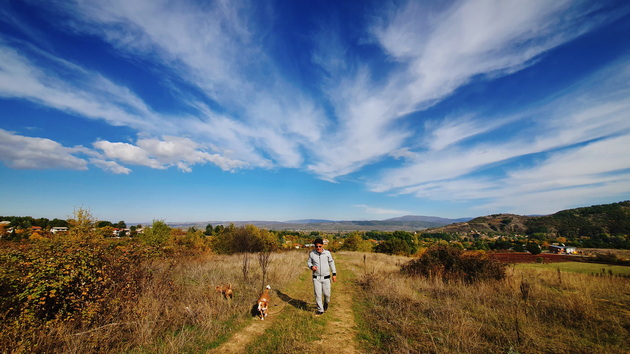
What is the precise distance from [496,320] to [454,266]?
22.7 ft

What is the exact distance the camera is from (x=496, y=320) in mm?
6051

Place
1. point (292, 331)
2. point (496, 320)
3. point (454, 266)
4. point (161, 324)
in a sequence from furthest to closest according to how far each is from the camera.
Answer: point (454, 266) < point (496, 320) < point (292, 331) < point (161, 324)

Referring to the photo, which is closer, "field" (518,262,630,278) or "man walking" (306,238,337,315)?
"man walking" (306,238,337,315)

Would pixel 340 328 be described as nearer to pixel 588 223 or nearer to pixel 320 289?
pixel 320 289

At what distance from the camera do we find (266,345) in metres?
5.11

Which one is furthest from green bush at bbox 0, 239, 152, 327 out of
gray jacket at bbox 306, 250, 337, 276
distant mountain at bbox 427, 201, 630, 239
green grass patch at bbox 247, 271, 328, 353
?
distant mountain at bbox 427, 201, 630, 239

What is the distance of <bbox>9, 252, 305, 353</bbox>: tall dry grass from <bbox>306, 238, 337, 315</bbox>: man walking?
227 centimetres

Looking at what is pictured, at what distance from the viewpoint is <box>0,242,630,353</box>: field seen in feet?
14.7

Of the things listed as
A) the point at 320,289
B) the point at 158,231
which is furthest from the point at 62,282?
the point at 158,231

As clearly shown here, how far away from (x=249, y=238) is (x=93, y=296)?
1258 inches

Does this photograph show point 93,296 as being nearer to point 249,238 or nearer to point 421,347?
point 421,347

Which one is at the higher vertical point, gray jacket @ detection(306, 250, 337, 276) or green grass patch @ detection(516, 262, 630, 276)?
gray jacket @ detection(306, 250, 337, 276)

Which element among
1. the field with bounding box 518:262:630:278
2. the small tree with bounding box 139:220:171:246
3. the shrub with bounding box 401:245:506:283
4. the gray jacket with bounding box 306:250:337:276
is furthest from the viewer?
the small tree with bounding box 139:220:171:246

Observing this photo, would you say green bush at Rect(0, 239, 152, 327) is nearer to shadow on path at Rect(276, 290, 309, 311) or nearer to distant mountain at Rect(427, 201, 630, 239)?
shadow on path at Rect(276, 290, 309, 311)
